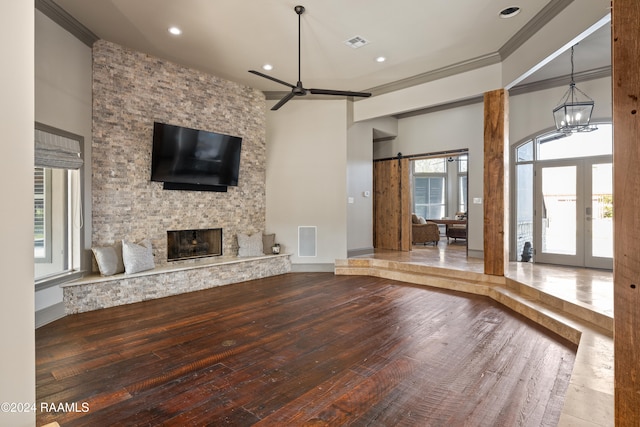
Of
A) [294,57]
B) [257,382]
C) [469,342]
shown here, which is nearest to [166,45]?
[294,57]

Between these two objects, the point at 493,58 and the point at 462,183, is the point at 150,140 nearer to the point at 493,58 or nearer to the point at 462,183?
the point at 493,58

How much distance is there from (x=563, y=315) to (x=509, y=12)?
12.1 feet

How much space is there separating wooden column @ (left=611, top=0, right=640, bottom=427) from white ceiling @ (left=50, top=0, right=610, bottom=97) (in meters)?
3.15

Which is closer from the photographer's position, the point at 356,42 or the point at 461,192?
the point at 356,42

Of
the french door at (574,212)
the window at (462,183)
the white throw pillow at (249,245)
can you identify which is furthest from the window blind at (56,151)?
the window at (462,183)

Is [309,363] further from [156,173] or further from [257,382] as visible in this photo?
[156,173]

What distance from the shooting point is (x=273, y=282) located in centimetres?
584

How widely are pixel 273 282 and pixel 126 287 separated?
231 cm

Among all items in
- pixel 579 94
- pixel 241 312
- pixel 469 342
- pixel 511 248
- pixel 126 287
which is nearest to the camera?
pixel 469 342

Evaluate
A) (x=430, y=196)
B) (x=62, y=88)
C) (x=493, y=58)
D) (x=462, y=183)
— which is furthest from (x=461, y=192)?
(x=62, y=88)

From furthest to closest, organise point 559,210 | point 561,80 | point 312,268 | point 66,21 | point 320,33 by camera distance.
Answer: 1. point 312,268
2. point 559,210
3. point 561,80
4. point 320,33
5. point 66,21

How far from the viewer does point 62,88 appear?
13.2ft

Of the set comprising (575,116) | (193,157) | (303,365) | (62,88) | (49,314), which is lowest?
(303,365)

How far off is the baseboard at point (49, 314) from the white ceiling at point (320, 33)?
3.62 meters
